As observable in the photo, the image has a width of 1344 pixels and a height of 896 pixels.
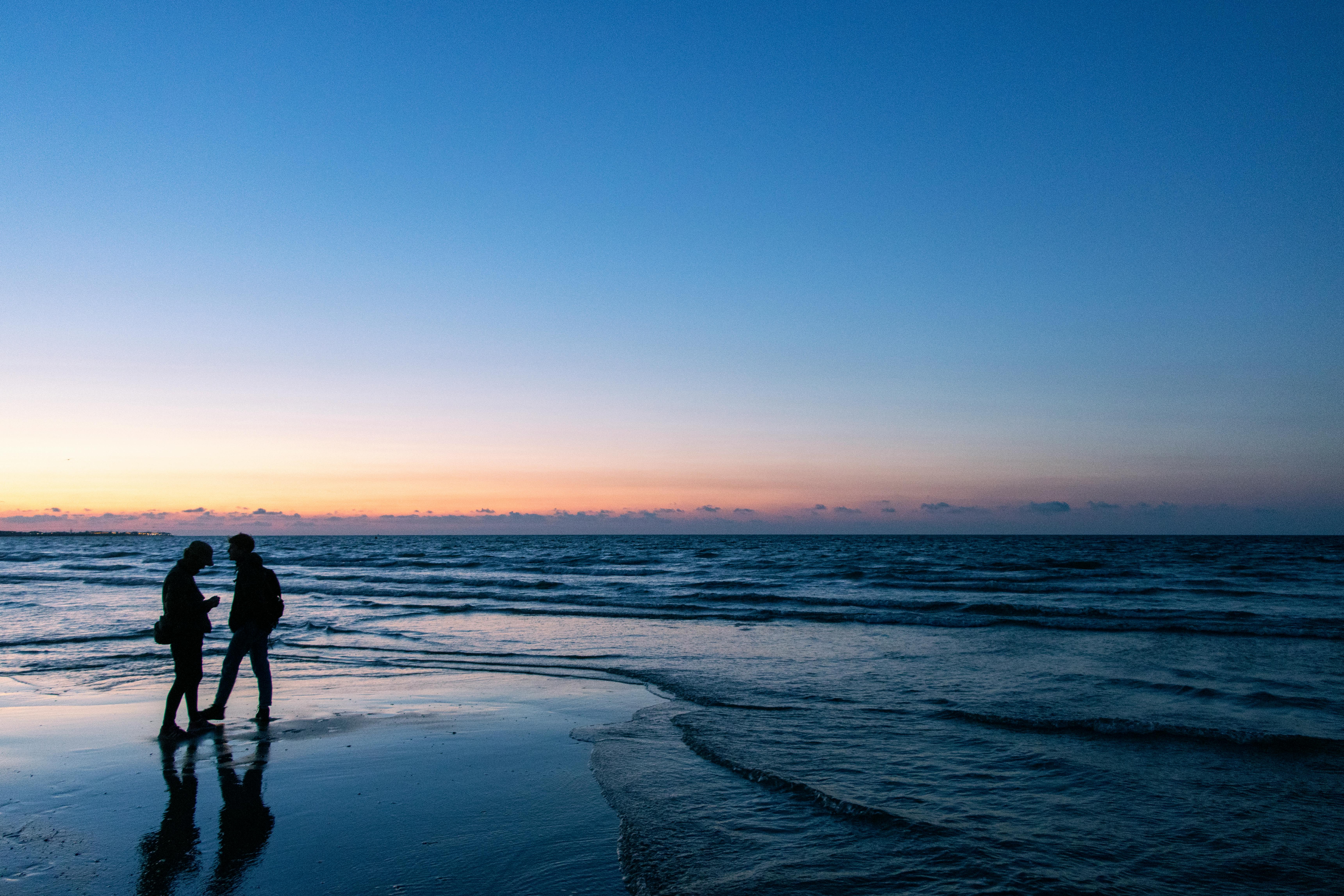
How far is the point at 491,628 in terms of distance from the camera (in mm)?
18234

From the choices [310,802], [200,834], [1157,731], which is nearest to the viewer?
[200,834]

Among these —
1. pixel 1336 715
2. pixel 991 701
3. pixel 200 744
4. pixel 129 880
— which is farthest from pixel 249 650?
pixel 1336 715

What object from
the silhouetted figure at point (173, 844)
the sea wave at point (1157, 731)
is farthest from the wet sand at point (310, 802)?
the sea wave at point (1157, 731)

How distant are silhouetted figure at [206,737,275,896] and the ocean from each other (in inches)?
91.3

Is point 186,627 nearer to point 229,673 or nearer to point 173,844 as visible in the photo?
point 229,673

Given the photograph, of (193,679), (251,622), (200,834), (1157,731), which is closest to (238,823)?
(200,834)

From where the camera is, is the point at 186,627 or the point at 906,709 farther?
the point at 906,709

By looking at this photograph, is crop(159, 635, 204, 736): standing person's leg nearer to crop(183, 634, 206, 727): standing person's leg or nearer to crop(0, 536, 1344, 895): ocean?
crop(183, 634, 206, 727): standing person's leg

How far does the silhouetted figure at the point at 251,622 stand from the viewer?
27.1 feet

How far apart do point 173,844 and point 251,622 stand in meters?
3.69

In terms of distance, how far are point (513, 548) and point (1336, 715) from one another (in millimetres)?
86471

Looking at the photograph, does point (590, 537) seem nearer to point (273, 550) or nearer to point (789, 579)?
point (273, 550)

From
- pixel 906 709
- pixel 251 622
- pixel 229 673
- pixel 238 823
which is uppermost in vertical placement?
pixel 251 622

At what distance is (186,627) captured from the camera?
787 centimetres
